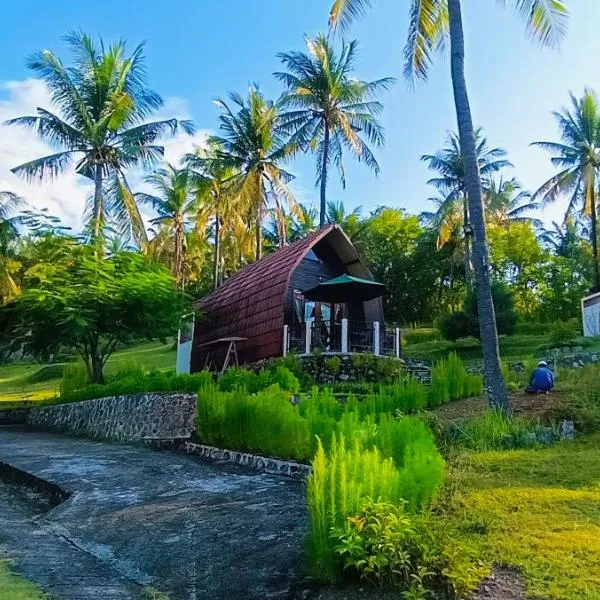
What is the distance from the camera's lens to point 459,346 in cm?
2769

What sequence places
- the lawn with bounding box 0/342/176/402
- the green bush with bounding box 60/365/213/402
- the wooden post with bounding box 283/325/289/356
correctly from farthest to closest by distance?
the lawn with bounding box 0/342/176/402 → the wooden post with bounding box 283/325/289/356 → the green bush with bounding box 60/365/213/402

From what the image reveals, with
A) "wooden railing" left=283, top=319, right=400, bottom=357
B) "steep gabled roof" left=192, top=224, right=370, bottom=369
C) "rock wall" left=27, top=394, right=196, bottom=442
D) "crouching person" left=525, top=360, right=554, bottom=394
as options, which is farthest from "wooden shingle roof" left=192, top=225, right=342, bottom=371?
"crouching person" left=525, top=360, right=554, bottom=394

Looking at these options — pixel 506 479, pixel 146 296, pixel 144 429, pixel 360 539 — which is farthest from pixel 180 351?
pixel 360 539

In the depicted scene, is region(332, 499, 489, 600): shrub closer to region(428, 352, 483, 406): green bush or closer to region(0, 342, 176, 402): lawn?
region(428, 352, 483, 406): green bush

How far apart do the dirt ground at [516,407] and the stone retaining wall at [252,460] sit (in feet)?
7.52

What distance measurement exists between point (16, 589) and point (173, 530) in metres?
1.41

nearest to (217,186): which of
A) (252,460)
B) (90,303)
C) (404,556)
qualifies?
(90,303)

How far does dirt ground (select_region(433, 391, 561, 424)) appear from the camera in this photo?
28.1 feet

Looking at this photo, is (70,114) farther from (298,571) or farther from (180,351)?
(298,571)

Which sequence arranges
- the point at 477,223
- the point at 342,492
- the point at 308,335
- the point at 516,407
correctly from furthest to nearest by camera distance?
the point at 308,335 < the point at 477,223 < the point at 516,407 < the point at 342,492

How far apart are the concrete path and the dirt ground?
329 cm

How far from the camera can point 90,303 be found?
15.3 meters

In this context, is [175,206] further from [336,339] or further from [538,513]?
[538,513]

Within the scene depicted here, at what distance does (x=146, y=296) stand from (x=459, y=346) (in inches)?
644
